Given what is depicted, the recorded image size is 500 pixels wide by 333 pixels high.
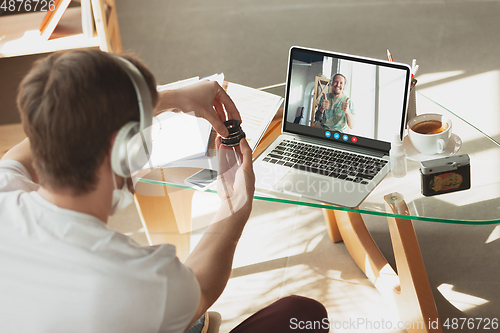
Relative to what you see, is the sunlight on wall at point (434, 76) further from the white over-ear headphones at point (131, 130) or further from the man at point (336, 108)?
the white over-ear headphones at point (131, 130)

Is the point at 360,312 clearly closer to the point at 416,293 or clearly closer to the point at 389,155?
the point at 416,293

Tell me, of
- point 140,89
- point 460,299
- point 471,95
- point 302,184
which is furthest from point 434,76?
point 140,89

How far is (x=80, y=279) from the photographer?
752 millimetres

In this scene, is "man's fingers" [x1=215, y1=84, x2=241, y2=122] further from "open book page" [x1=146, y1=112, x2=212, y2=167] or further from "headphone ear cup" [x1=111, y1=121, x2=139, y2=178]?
"headphone ear cup" [x1=111, y1=121, x2=139, y2=178]

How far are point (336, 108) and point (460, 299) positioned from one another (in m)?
0.83

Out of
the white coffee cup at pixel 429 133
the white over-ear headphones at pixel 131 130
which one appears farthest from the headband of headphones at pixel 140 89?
the white coffee cup at pixel 429 133

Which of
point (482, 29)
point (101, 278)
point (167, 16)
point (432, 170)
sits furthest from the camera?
point (167, 16)

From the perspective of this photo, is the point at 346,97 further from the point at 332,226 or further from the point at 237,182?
the point at 332,226

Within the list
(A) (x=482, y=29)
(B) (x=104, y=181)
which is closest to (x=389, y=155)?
(B) (x=104, y=181)

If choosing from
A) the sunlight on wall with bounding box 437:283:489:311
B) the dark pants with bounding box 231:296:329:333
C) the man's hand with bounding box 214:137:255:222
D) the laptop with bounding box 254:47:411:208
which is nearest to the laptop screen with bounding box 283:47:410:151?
the laptop with bounding box 254:47:411:208

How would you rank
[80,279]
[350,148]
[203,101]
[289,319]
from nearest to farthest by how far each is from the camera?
[80,279] < [289,319] < [203,101] < [350,148]

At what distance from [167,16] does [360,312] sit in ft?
10.4

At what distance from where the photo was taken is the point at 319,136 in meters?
1.49

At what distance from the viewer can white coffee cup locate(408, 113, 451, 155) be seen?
137cm
